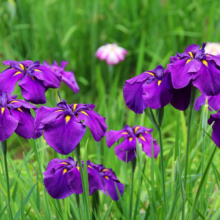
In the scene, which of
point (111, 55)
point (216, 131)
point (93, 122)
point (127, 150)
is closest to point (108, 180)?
point (127, 150)

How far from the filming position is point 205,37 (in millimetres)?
3275

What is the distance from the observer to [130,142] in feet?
3.58

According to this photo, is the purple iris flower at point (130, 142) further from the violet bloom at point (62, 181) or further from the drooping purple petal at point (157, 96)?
the drooping purple petal at point (157, 96)

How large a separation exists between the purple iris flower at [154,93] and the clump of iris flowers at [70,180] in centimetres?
27

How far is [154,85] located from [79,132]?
243 millimetres

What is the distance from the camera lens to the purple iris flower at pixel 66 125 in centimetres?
76

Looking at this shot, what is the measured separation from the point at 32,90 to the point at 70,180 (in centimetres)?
30

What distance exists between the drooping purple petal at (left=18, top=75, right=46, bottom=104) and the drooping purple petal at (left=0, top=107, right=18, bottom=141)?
11cm

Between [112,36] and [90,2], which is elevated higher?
[90,2]

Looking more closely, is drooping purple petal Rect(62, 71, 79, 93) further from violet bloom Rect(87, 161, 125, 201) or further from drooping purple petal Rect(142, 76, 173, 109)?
drooping purple petal Rect(142, 76, 173, 109)

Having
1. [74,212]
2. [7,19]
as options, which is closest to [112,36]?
[7,19]

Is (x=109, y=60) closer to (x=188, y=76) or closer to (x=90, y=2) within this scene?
(x=90, y=2)

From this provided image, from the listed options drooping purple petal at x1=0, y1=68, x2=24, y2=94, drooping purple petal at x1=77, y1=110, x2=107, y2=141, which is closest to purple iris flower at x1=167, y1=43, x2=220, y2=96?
drooping purple petal at x1=77, y1=110, x2=107, y2=141

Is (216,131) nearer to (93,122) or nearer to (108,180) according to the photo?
(93,122)
